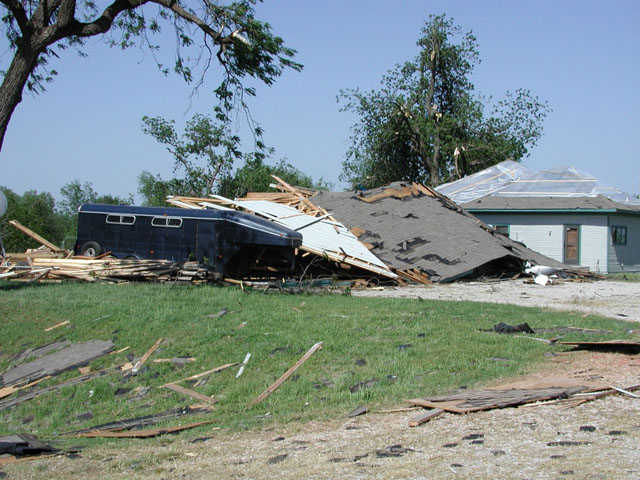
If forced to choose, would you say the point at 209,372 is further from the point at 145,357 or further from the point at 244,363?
the point at 145,357

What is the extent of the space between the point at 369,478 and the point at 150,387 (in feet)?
18.3

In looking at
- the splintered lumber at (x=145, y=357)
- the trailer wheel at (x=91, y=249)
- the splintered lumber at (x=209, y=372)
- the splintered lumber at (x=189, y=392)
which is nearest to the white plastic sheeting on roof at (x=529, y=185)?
the trailer wheel at (x=91, y=249)

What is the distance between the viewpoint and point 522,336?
36.1 ft

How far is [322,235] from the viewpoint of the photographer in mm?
21953

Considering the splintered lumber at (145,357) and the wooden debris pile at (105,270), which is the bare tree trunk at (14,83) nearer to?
the wooden debris pile at (105,270)

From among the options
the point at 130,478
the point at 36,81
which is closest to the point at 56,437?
the point at 130,478

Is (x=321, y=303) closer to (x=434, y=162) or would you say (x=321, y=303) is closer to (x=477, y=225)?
(x=477, y=225)

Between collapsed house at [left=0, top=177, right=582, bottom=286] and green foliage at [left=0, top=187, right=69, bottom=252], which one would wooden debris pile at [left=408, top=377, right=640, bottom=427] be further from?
green foliage at [left=0, top=187, right=69, bottom=252]

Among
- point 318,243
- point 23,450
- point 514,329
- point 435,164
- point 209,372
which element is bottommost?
point 23,450

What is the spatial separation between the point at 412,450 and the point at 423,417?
39.5 inches

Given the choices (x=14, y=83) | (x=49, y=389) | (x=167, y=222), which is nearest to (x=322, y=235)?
(x=167, y=222)

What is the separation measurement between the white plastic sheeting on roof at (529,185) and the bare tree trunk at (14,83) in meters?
21.6

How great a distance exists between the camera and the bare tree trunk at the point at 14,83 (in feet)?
47.0

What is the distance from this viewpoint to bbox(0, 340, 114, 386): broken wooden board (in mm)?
11555
